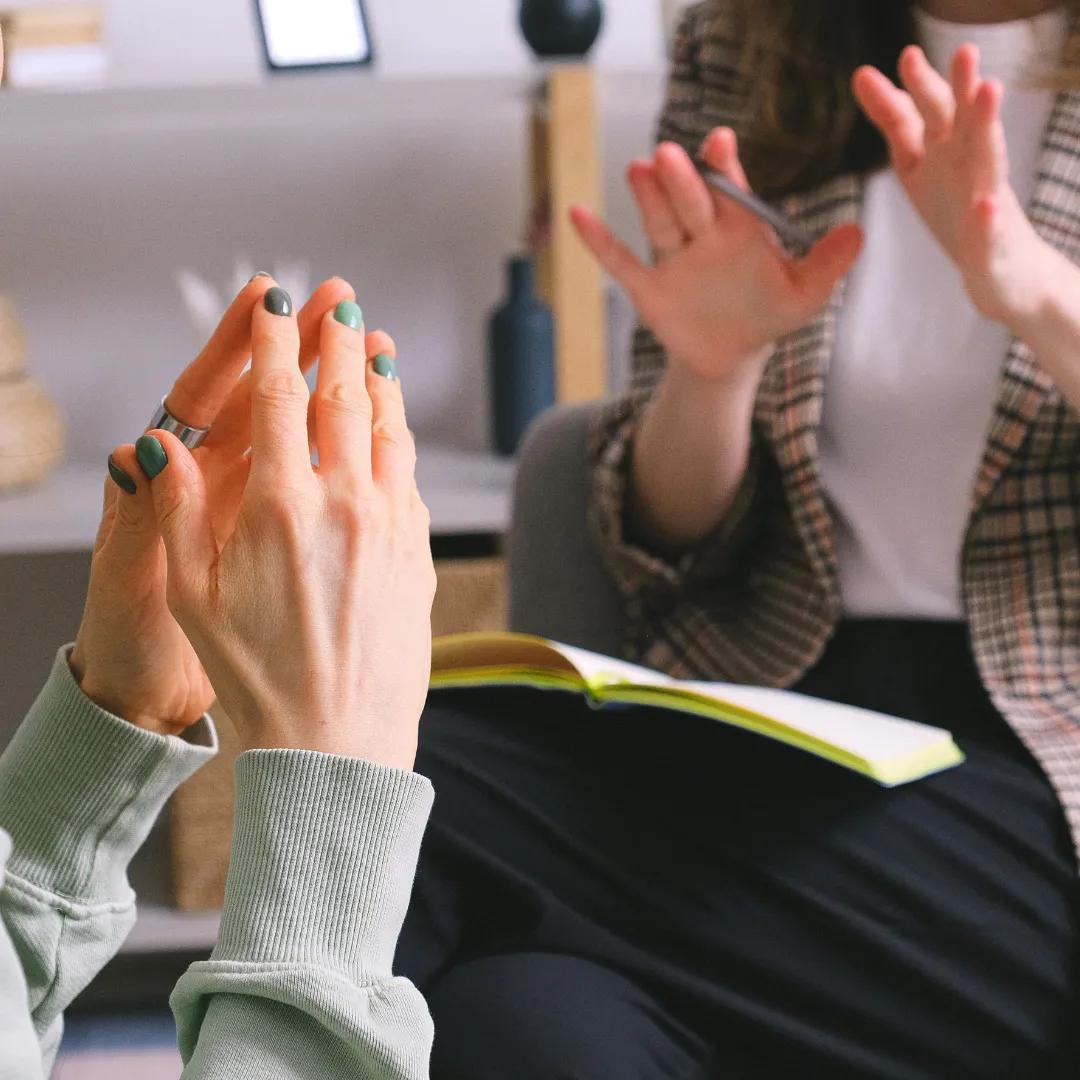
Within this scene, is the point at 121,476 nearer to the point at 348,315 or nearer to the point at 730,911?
the point at 348,315

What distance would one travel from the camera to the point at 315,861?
17.4 inches

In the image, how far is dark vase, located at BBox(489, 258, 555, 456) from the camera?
1618 millimetres

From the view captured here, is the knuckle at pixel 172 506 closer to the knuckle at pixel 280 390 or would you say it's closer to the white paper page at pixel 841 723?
the knuckle at pixel 280 390

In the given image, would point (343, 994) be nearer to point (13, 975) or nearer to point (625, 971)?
point (13, 975)

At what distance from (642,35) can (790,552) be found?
978 millimetres

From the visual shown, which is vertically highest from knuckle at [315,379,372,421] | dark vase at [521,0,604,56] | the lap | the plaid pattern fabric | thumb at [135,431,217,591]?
knuckle at [315,379,372,421]

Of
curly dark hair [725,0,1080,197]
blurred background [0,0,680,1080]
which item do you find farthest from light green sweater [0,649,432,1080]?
blurred background [0,0,680,1080]

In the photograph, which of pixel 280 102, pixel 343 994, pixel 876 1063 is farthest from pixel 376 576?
pixel 280 102

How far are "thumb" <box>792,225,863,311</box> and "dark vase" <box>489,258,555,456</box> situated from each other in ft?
2.24

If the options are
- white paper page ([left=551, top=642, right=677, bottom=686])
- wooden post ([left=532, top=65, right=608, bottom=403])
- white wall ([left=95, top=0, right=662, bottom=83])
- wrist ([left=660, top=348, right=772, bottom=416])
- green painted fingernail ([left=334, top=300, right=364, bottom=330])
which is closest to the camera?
green painted fingernail ([left=334, top=300, right=364, bottom=330])

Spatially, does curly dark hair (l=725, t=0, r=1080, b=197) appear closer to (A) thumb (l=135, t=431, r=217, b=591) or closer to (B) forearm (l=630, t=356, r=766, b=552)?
(B) forearm (l=630, t=356, r=766, b=552)

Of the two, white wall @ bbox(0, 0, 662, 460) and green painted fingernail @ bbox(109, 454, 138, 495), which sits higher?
green painted fingernail @ bbox(109, 454, 138, 495)

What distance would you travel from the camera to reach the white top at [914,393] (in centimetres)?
96

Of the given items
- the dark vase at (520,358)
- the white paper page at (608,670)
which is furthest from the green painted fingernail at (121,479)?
the dark vase at (520,358)
